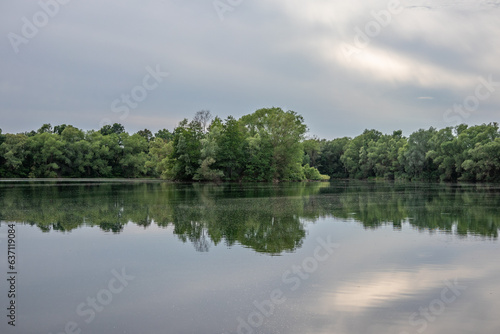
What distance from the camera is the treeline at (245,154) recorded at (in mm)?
71938

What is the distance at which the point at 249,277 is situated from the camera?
9227mm

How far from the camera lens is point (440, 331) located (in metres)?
6.34

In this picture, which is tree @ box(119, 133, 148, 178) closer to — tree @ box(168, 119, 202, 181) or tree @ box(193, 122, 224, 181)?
tree @ box(168, 119, 202, 181)

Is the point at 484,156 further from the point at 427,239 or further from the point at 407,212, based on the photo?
the point at 427,239

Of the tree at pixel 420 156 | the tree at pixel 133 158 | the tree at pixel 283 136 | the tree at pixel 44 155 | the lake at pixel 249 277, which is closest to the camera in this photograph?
the lake at pixel 249 277

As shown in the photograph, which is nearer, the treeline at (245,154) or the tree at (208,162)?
the tree at (208,162)

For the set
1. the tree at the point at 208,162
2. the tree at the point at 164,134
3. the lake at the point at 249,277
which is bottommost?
the lake at the point at 249,277

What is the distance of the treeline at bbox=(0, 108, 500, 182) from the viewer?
7194cm

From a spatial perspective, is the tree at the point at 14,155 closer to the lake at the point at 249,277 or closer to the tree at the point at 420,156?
the lake at the point at 249,277

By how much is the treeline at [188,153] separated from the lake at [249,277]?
52.2 meters

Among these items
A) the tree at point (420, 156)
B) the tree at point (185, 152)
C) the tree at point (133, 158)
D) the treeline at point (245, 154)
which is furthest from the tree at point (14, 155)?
the tree at point (420, 156)

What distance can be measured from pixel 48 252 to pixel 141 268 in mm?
3675

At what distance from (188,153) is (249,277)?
62.8 meters

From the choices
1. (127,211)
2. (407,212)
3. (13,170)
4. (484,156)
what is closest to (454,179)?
(484,156)
